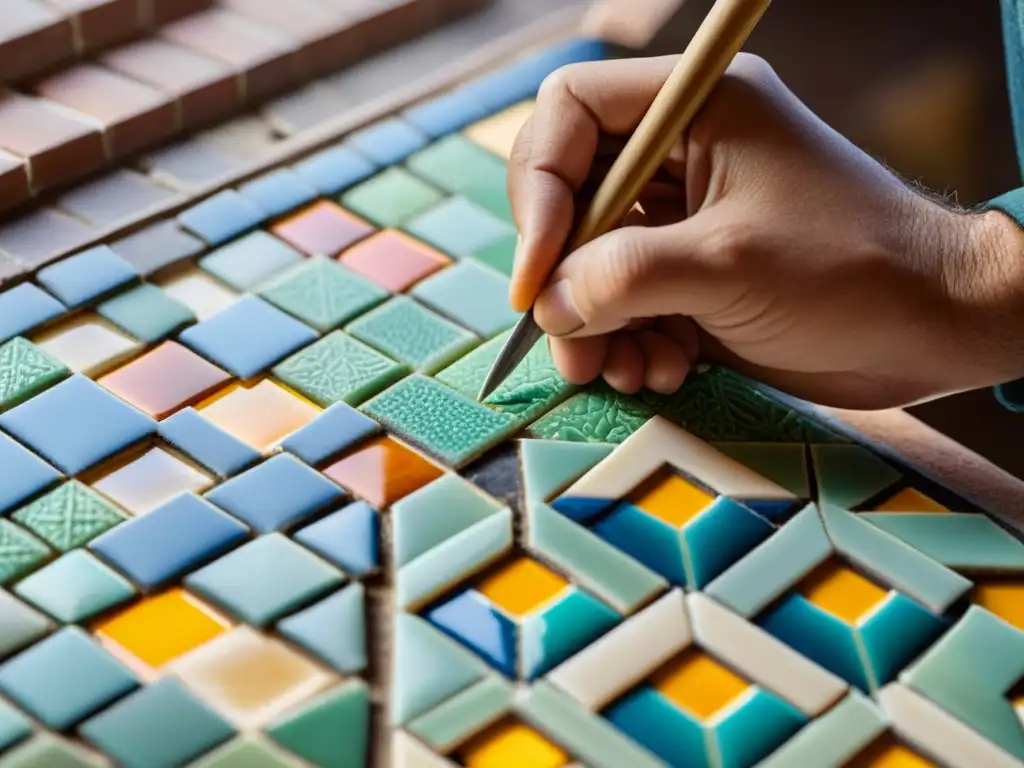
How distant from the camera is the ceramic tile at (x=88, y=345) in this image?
2.18 feet

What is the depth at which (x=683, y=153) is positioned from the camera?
72cm

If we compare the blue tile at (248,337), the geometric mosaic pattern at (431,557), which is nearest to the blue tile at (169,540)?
the geometric mosaic pattern at (431,557)

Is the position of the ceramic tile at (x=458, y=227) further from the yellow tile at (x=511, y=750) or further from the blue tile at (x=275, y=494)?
the yellow tile at (x=511, y=750)

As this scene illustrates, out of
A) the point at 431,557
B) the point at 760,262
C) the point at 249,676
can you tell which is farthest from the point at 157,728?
the point at 760,262

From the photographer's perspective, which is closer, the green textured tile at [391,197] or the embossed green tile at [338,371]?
the embossed green tile at [338,371]

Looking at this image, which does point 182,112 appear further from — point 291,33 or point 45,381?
point 45,381

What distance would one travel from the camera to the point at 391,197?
0.81 m

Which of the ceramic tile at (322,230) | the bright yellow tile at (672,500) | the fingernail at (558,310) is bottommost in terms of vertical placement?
the bright yellow tile at (672,500)

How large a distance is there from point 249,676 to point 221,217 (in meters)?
0.35

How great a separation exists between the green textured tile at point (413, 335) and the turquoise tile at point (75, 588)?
0.68 ft

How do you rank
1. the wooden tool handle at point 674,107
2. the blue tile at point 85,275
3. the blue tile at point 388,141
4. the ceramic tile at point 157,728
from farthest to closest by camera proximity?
the blue tile at point 388,141
the blue tile at point 85,275
the wooden tool handle at point 674,107
the ceramic tile at point 157,728

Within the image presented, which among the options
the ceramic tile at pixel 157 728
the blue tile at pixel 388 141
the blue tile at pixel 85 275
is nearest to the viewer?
the ceramic tile at pixel 157 728

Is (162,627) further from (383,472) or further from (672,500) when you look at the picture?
(672,500)

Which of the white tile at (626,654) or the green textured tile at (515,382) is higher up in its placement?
the green textured tile at (515,382)
